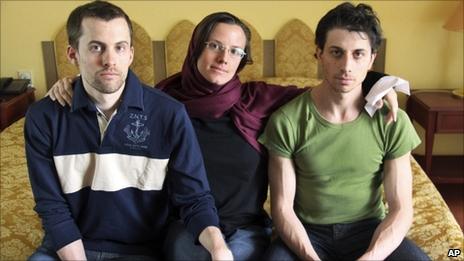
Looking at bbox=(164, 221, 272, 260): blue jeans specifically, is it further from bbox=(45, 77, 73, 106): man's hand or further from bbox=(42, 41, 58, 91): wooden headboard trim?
bbox=(42, 41, 58, 91): wooden headboard trim

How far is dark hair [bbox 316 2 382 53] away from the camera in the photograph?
1425 millimetres

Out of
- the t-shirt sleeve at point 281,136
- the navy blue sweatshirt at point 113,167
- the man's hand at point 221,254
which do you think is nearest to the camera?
the man's hand at point 221,254

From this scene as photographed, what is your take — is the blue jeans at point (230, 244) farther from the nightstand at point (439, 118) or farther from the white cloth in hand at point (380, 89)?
the nightstand at point (439, 118)

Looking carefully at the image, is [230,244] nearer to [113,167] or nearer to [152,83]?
[113,167]

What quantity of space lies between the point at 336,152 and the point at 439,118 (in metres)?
1.54

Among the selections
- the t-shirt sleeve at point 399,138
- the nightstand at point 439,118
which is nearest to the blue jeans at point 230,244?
the t-shirt sleeve at point 399,138

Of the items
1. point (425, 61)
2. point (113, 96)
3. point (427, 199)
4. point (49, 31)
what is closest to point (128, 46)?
point (113, 96)

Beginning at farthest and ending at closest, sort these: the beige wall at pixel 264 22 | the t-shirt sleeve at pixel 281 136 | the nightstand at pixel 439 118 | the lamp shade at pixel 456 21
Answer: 1. the beige wall at pixel 264 22
2. the lamp shade at pixel 456 21
3. the nightstand at pixel 439 118
4. the t-shirt sleeve at pixel 281 136

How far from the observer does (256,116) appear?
62.2 inches

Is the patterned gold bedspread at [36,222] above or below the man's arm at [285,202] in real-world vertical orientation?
below

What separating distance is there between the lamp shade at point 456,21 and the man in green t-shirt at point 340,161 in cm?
166

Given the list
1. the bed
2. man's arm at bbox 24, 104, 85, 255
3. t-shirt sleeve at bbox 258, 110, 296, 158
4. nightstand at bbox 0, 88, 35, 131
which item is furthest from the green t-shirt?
nightstand at bbox 0, 88, 35, 131

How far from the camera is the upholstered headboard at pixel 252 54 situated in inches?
122

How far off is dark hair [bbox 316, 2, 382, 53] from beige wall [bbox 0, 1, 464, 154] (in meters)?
1.70
